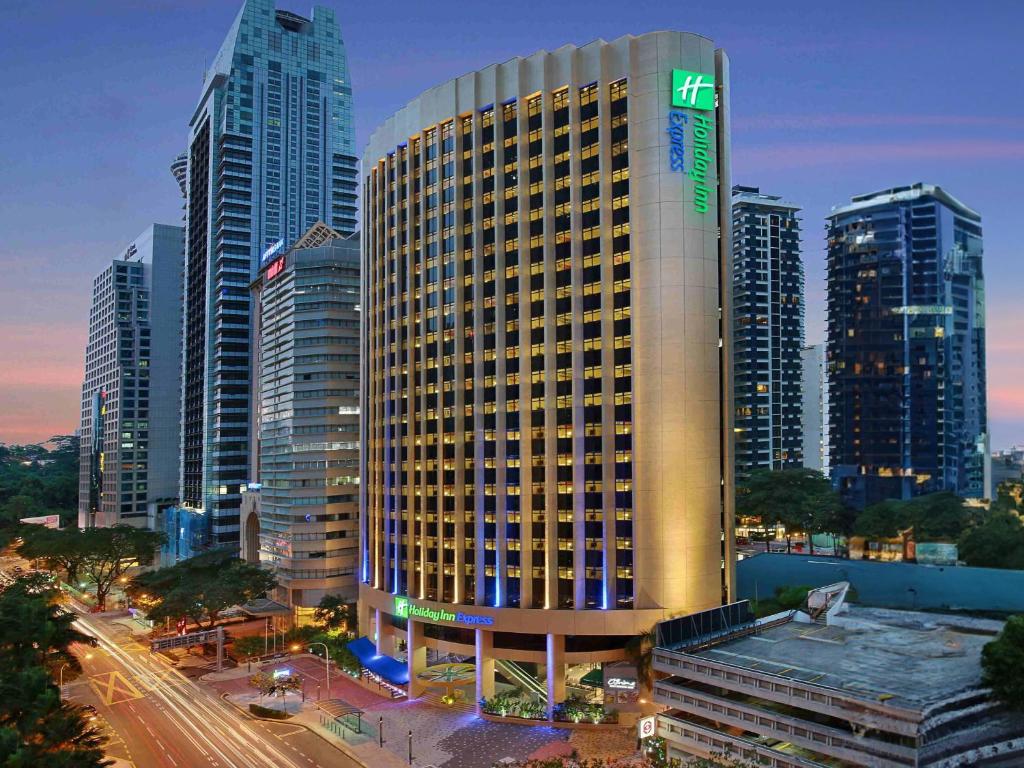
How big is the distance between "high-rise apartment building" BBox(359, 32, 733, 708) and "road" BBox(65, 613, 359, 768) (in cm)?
2132

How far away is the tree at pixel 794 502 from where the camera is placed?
183750 mm

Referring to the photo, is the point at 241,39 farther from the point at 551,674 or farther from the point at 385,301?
the point at 551,674

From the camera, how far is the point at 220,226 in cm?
19750

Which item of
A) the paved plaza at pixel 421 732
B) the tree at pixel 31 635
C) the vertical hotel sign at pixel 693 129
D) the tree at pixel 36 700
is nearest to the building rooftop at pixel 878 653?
the paved plaza at pixel 421 732

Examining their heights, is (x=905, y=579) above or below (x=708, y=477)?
below

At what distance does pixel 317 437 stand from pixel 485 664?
2353 inches

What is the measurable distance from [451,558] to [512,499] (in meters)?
13.2

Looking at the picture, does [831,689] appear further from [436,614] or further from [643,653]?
[436,614]

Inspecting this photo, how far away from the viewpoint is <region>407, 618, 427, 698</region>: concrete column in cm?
10300

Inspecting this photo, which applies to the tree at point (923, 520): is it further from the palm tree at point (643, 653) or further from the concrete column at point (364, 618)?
the concrete column at point (364, 618)

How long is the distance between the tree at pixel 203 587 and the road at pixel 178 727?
9.91 m

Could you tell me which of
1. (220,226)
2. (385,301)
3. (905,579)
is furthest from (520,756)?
(220,226)

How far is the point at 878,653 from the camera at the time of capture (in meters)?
76.2

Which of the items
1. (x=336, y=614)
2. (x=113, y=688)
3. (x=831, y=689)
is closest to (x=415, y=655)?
(x=336, y=614)
